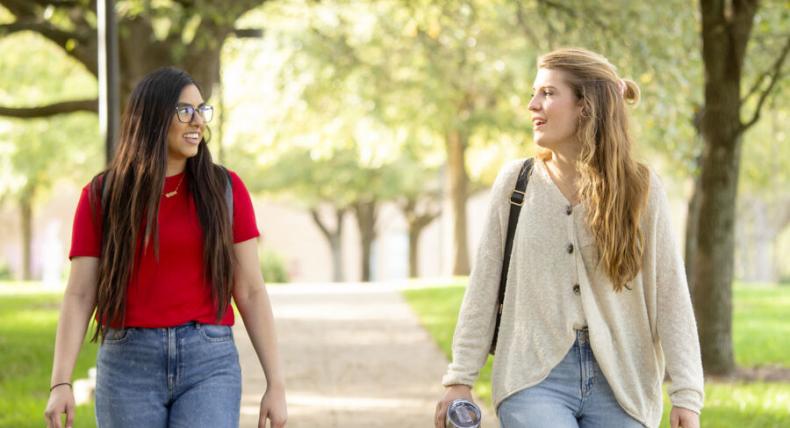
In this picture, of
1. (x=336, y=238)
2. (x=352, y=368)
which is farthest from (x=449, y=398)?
(x=336, y=238)

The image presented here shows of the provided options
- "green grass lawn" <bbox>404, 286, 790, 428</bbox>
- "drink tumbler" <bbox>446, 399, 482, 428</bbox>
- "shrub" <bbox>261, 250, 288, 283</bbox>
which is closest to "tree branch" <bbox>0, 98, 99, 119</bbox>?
"green grass lawn" <bbox>404, 286, 790, 428</bbox>

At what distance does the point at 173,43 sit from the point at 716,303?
7.82 meters

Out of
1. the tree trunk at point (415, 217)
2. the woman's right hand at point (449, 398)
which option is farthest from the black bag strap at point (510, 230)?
the tree trunk at point (415, 217)

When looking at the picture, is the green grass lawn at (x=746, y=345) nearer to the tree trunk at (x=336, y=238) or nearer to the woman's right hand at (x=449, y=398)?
the woman's right hand at (x=449, y=398)

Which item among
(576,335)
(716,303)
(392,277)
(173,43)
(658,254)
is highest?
(173,43)

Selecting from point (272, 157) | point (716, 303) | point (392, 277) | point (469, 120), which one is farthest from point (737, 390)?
point (392, 277)

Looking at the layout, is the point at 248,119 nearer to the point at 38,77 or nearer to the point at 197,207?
the point at 38,77

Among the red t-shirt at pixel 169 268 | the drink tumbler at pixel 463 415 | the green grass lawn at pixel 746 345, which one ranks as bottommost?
the green grass lawn at pixel 746 345

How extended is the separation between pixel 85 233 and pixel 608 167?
5.18 feet

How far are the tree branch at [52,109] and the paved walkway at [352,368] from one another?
338 cm

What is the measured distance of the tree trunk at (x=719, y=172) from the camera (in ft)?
35.7

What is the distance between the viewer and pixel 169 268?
3.86 meters

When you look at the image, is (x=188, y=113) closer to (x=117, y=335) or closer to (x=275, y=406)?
(x=117, y=335)

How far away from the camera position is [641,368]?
12.2 feet
